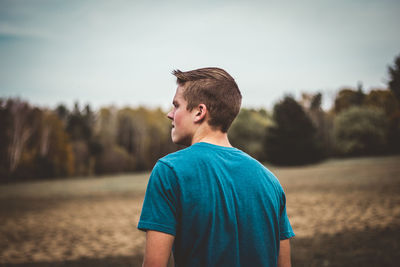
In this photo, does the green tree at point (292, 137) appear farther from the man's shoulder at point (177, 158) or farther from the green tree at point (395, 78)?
the man's shoulder at point (177, 158)

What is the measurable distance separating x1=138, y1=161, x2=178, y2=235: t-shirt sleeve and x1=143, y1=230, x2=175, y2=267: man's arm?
0.03 meters

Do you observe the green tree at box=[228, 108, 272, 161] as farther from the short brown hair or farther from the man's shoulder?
the man's shoulder

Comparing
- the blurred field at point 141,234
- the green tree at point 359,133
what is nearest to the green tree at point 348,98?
the green tree at point 359,133

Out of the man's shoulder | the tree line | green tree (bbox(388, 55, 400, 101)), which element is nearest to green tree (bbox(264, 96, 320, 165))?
the tree line

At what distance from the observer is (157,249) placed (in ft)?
4.07

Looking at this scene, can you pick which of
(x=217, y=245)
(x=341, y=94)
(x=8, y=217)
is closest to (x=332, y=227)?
(x=217, y=245)

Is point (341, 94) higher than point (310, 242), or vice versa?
point (341, 94)

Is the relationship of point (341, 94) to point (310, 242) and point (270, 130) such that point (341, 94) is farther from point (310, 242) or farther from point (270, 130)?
point (310, 242)

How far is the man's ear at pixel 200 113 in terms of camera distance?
1.46 m

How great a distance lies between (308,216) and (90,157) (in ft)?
133

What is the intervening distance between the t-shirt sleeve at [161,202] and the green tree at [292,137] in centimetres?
4080

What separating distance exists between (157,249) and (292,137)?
4125 cm

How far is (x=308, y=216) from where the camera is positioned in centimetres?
936

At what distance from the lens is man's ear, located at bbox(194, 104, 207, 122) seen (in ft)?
4.78
